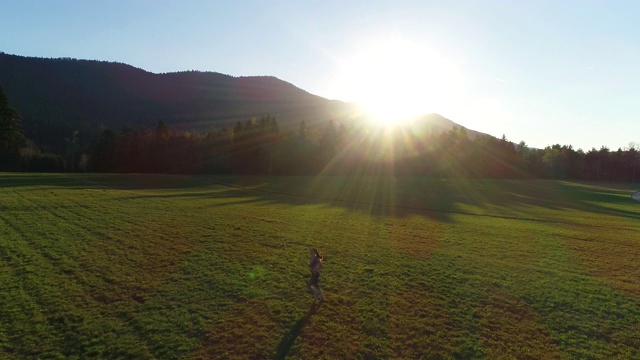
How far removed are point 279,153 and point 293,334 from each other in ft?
321

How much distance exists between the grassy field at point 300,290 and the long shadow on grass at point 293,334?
7 centimetres

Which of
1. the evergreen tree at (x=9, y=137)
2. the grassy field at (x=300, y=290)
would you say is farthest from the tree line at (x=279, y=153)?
the grassy field at (x=300, y=290)

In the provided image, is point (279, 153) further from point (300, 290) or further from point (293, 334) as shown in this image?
point (293, 334)

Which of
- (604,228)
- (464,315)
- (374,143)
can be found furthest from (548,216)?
(374,143)

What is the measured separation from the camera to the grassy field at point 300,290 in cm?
1327

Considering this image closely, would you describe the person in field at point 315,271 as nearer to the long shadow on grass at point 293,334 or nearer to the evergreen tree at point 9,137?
the long shadow on grass at point 293,334

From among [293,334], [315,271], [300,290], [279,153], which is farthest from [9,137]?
[293,334]

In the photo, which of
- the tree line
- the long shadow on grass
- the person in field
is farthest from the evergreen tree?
the long shadow on grass

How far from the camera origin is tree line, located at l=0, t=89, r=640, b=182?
11125 cm

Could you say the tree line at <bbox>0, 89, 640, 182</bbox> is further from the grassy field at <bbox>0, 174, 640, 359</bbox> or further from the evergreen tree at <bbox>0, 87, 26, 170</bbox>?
the grassy field at <bbox>0, 174, 640, 359</bbox>

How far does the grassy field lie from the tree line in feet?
253

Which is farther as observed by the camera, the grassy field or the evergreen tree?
the evergreen tree

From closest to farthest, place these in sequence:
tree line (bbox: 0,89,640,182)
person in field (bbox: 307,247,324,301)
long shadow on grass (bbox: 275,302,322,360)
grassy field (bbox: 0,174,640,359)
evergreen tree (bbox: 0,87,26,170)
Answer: long shadow on grass (bbox: 275,302,322,360) < grassy field (bbox: 0,174,640,359) < person in field (bbox: 307,247,324,301) < evergreen tree (bbox: 0,87,26,170) < tree line (bbox: 0,89,640,182)

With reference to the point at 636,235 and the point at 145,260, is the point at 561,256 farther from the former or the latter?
the point at 145,260
